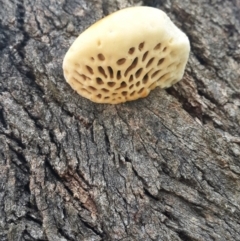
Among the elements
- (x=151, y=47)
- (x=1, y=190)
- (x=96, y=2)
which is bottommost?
(x=1, y=190)

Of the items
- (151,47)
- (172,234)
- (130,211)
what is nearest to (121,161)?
(130,211)

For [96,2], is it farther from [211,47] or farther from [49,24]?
[211,47]

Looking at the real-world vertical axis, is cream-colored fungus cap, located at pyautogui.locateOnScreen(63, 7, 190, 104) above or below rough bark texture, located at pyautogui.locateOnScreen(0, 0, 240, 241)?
above

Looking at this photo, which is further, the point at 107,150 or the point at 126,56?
the point at 107,150

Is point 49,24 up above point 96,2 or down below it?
below
